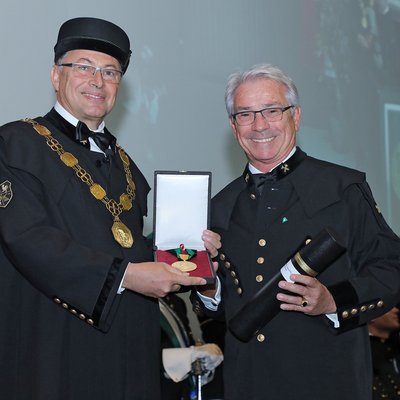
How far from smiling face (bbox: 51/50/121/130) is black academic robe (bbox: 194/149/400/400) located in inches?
29.1

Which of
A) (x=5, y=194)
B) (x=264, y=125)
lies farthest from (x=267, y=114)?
(x=5, y=194)

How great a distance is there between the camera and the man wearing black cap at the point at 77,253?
7.98ft

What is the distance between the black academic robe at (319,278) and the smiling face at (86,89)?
74 cm

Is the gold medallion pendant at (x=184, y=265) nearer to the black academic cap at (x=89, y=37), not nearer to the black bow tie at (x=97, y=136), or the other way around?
the black bow tie at (x=97, y=136)

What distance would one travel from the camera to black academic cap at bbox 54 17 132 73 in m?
2.79

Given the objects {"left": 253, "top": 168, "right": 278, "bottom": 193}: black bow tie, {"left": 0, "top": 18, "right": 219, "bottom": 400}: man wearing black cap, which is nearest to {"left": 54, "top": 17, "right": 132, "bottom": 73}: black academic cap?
{"left": 0, "top": 18, "right": 219, "bottom": 400}: man wearing black cap

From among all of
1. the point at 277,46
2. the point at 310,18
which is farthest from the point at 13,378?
the point at 310,18

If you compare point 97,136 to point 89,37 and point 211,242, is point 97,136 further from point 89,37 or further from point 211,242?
point 211,242

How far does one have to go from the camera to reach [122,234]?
8.84 feet

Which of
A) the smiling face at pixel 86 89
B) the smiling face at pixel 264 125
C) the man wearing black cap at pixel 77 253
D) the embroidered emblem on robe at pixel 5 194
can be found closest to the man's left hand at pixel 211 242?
the man wearing black cap at pixel 77 253

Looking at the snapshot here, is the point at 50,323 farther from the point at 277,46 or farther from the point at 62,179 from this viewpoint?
the point at 277,46

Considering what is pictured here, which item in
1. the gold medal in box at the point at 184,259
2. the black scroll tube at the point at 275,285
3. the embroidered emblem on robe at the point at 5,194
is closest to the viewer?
the black scroll tube at the point at 275,285

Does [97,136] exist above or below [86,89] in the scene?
below

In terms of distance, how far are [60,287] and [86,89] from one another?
83 cm
